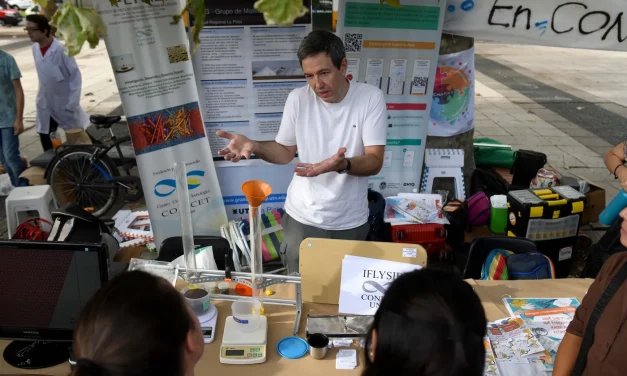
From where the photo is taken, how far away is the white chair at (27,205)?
3.92 m

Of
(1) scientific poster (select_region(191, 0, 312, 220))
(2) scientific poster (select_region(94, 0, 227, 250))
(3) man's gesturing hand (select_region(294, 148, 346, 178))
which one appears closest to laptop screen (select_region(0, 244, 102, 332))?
(3) man's gesturing hand (select_region(294, 148, 346, 178))

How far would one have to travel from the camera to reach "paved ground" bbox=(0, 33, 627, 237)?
276 inches

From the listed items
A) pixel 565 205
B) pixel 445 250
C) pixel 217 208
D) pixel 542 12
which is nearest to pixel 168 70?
pixel 217 208

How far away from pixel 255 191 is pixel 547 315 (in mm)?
1466

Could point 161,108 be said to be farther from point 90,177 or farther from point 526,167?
point 526,167

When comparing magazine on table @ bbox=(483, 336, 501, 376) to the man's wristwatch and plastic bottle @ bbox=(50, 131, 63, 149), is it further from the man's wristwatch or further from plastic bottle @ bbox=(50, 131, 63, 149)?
plastic bottle @ bbox=(50, 131, 63, 149)

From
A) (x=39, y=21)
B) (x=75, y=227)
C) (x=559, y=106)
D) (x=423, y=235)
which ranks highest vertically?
(x=39, y=21)

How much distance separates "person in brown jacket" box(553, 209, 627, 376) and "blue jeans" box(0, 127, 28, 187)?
5306 millimetres

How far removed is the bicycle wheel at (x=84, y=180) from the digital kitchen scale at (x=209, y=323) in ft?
10.5

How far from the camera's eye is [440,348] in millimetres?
1078

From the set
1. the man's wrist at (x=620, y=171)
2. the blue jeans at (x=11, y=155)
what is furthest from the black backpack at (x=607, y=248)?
the blue jeans at (x=11, y=155)

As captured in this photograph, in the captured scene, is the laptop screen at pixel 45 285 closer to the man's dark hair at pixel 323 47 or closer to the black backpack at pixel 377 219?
the man's dark hair at pixel 323 47

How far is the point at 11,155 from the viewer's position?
510 cm

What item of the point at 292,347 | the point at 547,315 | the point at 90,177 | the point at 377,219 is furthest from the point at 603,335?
the point at 90,177
